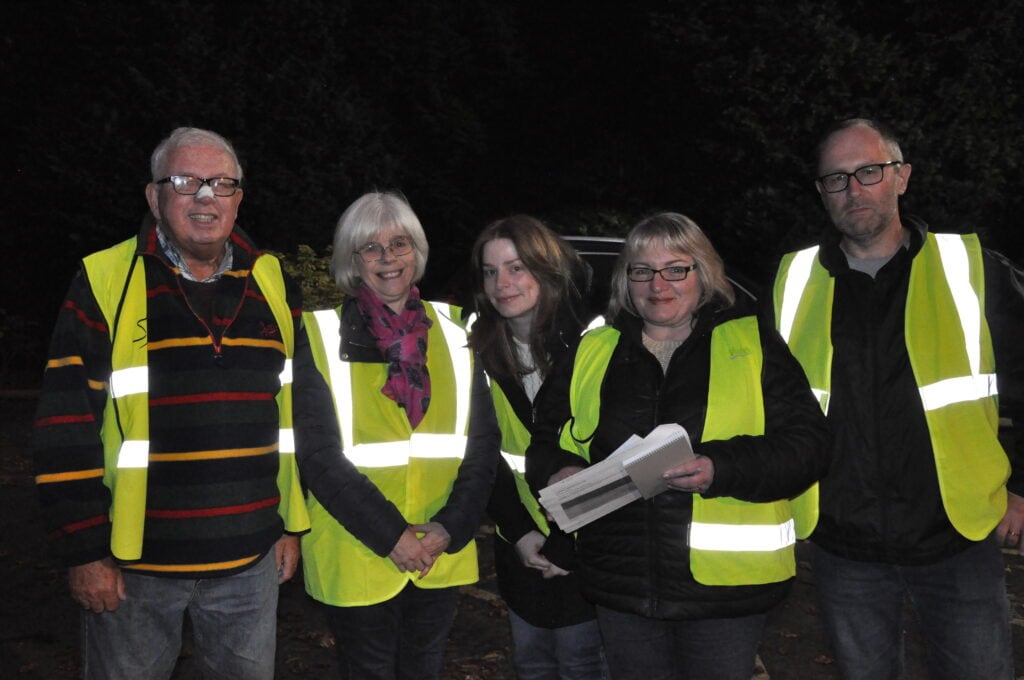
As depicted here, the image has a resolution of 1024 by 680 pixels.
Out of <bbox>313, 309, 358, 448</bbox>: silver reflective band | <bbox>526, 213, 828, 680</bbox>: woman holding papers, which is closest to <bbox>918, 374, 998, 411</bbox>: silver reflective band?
<bbox>526, 213, 828, 680</bbox>: woman holding papers

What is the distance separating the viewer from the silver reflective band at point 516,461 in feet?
10.8

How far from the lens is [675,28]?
11.2 meters

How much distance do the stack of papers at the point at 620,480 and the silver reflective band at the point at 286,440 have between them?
95cm

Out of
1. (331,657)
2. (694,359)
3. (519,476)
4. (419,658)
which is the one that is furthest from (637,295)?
(331,657)

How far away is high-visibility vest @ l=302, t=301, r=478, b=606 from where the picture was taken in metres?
3.05

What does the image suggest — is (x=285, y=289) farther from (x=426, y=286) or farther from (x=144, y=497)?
(x=426, y=286)

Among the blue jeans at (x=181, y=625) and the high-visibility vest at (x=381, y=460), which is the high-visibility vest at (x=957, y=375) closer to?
the high-visibility vest at (x=381, y=460)

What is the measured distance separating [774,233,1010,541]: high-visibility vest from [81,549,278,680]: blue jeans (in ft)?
5.98

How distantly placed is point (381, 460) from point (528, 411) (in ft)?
1.76

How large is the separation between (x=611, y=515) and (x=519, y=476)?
61 centimetres

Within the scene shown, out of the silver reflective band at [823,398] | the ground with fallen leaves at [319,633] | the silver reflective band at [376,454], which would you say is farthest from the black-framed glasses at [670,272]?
the ground with fallen leaves at [319,633]

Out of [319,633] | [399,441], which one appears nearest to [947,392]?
[399,441]

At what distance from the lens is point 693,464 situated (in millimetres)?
2561

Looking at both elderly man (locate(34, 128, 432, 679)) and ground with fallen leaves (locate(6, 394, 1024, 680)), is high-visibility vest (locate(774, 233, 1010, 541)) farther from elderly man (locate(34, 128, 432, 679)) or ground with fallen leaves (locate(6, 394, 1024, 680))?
ground with fallen leaves (locate(6, 394, 1024, 680))
